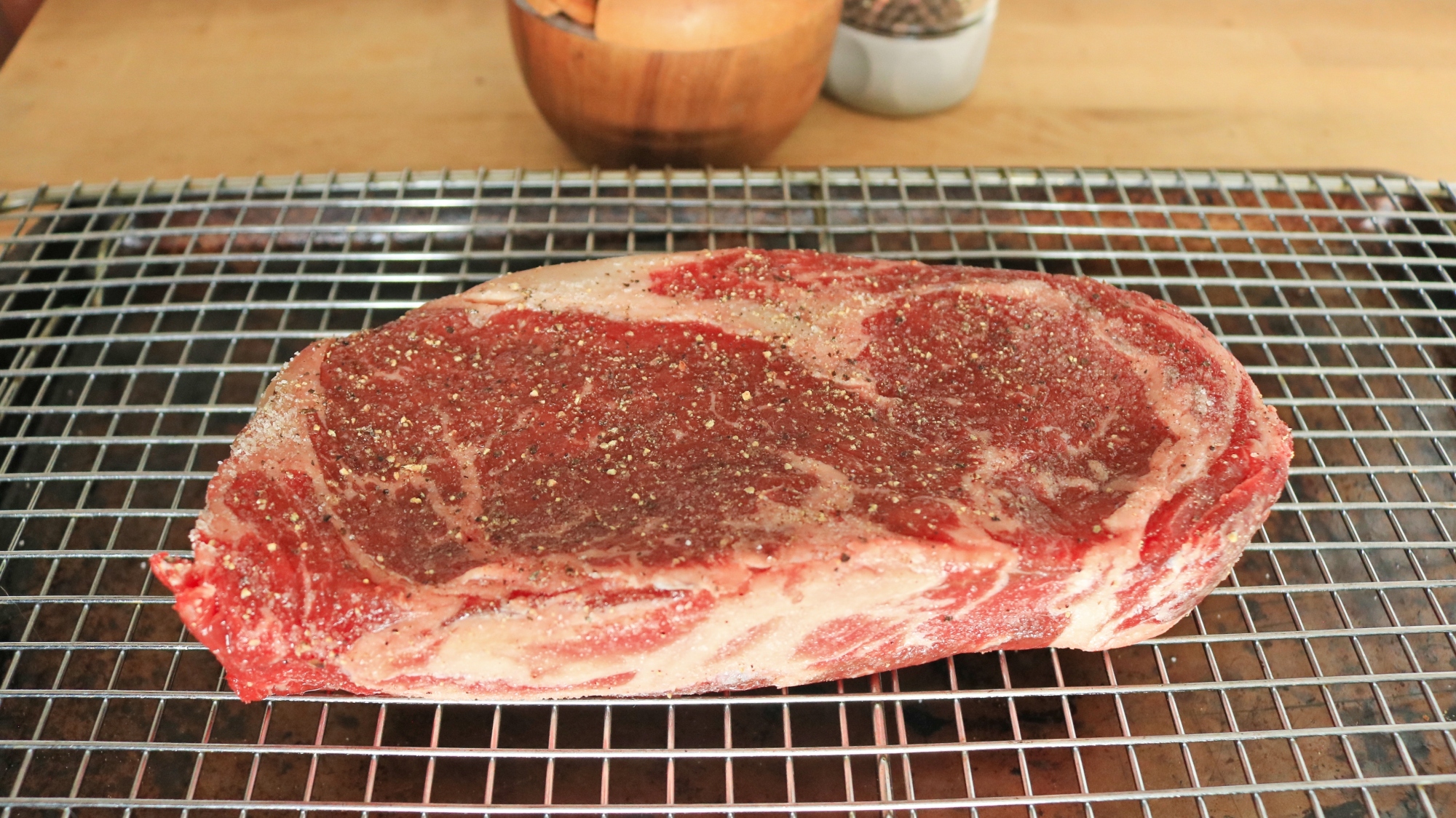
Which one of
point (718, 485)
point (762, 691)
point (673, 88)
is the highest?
point (673, 88)

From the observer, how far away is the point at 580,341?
1.92m

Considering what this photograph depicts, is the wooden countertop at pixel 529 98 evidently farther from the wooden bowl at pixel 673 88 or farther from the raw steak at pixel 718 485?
the raw steak at pixel 718 485

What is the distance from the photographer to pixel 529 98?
3.39m

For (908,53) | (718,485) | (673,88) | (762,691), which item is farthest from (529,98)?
(762,691)

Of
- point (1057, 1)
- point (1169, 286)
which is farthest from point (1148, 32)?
point (1169, 286)

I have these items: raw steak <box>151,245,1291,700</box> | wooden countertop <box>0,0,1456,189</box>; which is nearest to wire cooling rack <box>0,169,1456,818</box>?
raw steak <box>151,245,1291,700</box>

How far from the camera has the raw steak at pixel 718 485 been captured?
154cm

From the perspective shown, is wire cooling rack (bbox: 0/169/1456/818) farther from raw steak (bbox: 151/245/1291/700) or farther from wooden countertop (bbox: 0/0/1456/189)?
wooden countertop (bbox: 0/0/1456/189)

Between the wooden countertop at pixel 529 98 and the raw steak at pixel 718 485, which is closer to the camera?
the raw steak at pixel 718 485

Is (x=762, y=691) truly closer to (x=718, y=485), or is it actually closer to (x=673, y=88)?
(x=718, y=485)

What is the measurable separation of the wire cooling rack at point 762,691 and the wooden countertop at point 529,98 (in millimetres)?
602

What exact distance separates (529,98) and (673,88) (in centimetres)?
108

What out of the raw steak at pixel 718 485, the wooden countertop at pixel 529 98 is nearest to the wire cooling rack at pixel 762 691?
the raw steak at pixel 718 485

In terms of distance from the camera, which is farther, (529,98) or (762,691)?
(529,98)
